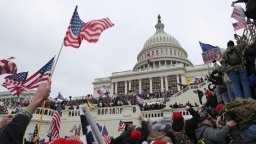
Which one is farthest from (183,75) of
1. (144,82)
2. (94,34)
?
(94,34)

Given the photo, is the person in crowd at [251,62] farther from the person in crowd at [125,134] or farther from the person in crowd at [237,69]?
the person in crowd at [125,134]

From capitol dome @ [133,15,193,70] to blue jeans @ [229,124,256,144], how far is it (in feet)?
212

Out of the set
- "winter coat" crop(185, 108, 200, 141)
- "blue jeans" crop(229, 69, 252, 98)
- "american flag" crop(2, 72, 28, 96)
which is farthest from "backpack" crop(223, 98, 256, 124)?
"american flag" crop(2, 72, 28, 96)

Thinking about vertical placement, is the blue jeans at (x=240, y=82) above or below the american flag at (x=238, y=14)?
below

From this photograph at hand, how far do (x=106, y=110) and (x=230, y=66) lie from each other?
46.1ft

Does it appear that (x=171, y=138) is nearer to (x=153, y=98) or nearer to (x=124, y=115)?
(x=124, y=115)

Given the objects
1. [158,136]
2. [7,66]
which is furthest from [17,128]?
[7,66]

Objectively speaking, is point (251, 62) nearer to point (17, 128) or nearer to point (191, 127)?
point (191, 127)

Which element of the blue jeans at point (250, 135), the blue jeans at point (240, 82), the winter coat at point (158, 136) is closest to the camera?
the blue jeans at point (250, 135)

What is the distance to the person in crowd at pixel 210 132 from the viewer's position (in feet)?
9.51

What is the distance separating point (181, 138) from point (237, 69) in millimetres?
3110

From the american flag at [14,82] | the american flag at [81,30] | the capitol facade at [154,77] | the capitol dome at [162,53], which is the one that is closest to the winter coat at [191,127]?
the american flag at [81,30]

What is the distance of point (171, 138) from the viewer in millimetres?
3605

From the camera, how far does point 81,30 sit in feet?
26.7
